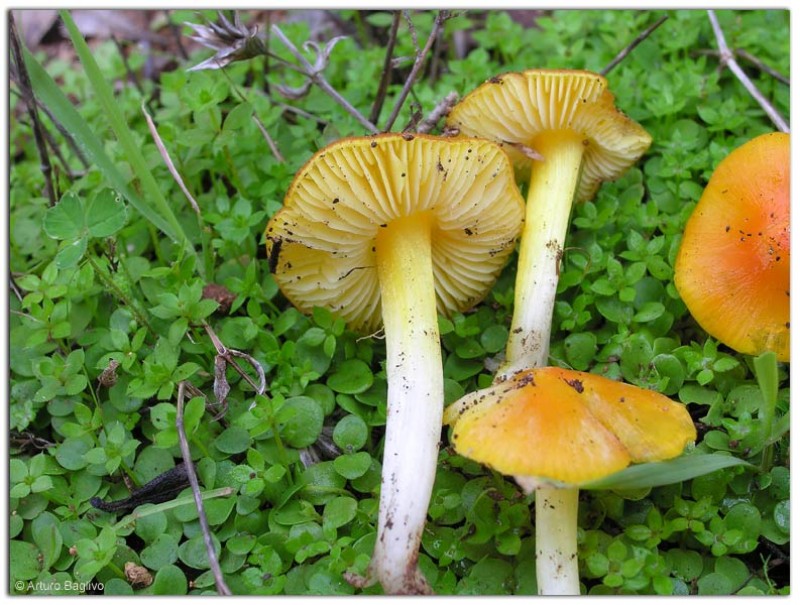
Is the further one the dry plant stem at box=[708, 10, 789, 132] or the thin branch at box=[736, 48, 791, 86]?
the thin branch at box=[736, 48, 791, 86]

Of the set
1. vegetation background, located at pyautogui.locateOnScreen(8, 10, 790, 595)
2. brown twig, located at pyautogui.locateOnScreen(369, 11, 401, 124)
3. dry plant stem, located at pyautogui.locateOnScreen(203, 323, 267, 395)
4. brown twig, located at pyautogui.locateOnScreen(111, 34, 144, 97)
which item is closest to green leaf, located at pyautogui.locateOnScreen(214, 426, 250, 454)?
vegetation background, located at pyautogui.locateOnScreen(8, 10, 790, 595)

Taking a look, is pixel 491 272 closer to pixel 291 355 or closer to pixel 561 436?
pixel 291 355

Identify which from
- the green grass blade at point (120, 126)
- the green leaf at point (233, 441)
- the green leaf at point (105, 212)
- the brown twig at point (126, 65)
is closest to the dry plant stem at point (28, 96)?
the green grass blade at point (120, 126)

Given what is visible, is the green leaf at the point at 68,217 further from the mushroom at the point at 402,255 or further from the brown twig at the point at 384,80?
the brown twig at the point at 384,80

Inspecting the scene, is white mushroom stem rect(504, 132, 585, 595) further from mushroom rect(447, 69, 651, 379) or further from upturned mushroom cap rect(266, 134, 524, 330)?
upturned mushroom cap rect(266, 134, 524, 330)

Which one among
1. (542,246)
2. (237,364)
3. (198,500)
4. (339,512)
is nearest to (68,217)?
(237,364)
